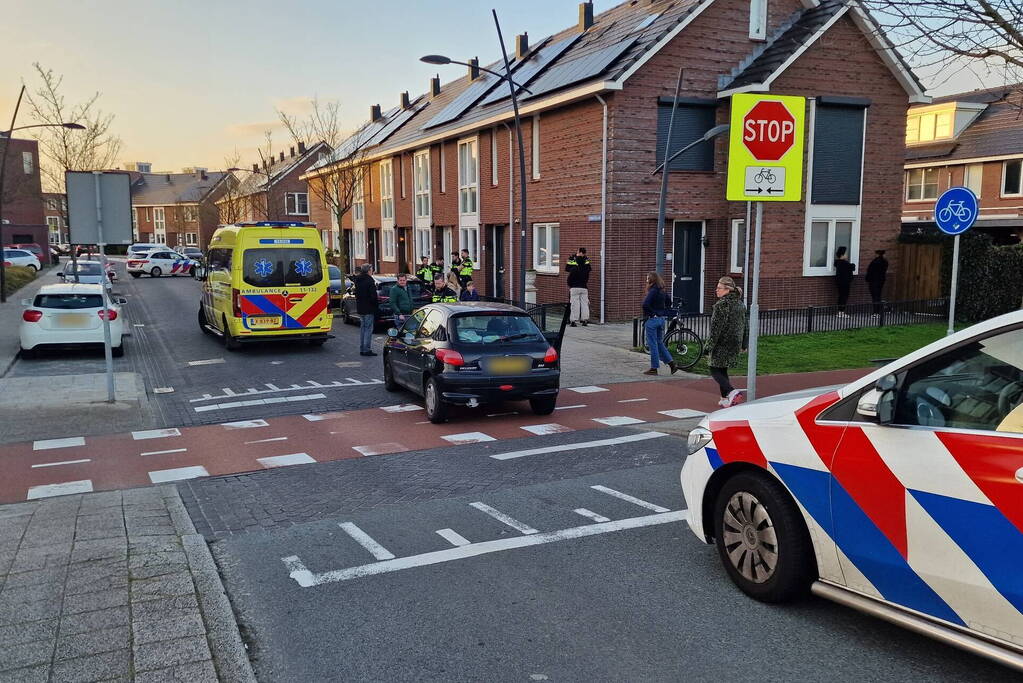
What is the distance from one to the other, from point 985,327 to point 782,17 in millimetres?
21814

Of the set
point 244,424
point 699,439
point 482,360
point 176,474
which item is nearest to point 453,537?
point 699,439

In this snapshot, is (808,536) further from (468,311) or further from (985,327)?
(468,311)

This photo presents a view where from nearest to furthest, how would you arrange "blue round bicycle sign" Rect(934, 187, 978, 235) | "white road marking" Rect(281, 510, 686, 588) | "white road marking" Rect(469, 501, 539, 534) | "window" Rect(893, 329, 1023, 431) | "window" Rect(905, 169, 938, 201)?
"window" Rect(893, 329, 1023, 431)
"white road marking" Rect(281, 510, 686, 588)
"white road marking" Rect(469, 501, 539, 534)
"blue round bicycle sign" Rect(934, 187, 978, 235)
"window" Rect(905, 169, 938, 201)

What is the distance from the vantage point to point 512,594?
5.04m

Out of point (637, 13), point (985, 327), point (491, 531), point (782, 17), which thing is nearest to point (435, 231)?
point (637, 13)

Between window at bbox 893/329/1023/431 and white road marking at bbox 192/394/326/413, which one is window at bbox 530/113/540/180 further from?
window at bbox 893/329/1023/431

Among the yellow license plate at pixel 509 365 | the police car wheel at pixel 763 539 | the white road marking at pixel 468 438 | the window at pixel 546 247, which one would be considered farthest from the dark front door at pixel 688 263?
the police car wheel at pixel 763 539

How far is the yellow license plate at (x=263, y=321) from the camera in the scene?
54.3ft

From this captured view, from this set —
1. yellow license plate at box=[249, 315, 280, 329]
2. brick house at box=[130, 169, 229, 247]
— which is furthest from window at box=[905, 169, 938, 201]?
brick house at box=[130, 169, 229, 247]

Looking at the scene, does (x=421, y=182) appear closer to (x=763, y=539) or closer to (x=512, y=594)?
(x=512, y=594)

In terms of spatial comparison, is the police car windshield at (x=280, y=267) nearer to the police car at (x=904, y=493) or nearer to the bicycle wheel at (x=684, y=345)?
the bicycle wheel at (x=684, y=345)

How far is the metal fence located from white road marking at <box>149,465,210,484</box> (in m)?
10.0

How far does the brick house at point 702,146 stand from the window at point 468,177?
4.29 metres

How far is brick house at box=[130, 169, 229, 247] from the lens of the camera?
93.8 meters
